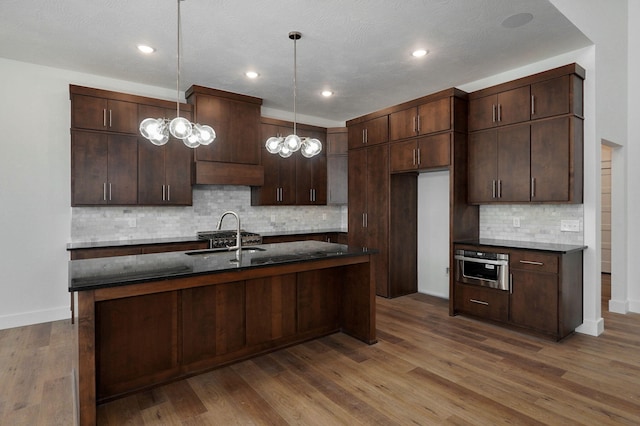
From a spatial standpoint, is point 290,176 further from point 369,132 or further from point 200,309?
point 200,309

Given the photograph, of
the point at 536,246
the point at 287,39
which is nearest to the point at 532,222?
the point at 536,246

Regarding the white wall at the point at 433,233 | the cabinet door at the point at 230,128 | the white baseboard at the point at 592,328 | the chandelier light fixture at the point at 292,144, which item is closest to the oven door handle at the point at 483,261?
the white wall at the point at 433,233

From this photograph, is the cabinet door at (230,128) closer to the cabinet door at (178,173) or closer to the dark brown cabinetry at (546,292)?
the cabinet door at (178,173)

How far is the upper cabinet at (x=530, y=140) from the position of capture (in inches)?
137

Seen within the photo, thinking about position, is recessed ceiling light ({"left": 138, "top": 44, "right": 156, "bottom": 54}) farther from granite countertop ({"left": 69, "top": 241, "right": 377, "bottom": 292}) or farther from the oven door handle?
the oven door handle

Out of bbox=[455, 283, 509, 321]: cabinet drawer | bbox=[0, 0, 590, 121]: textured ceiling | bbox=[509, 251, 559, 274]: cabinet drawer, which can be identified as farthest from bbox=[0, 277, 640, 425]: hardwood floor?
bbox=[0, 0, 590, 121]: textured ceiling

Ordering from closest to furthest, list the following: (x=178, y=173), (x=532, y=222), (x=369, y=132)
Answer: (x=532, y=222), (x=178, y=173), (x=369, y=132)

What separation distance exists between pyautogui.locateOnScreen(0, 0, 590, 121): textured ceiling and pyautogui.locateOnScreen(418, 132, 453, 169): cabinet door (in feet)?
→ 2.64

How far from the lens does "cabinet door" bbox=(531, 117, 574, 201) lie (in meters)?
3.49

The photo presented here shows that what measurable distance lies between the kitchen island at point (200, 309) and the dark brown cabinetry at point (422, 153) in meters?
1.74

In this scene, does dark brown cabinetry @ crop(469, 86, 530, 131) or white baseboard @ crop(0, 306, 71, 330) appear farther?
white baseboard @ crop(0, 306, 71, 330)

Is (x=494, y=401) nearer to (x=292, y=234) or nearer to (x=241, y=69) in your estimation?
(x=292, y=234)

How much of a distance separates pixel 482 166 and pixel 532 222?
33.6 inches

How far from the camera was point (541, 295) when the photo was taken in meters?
3.45
